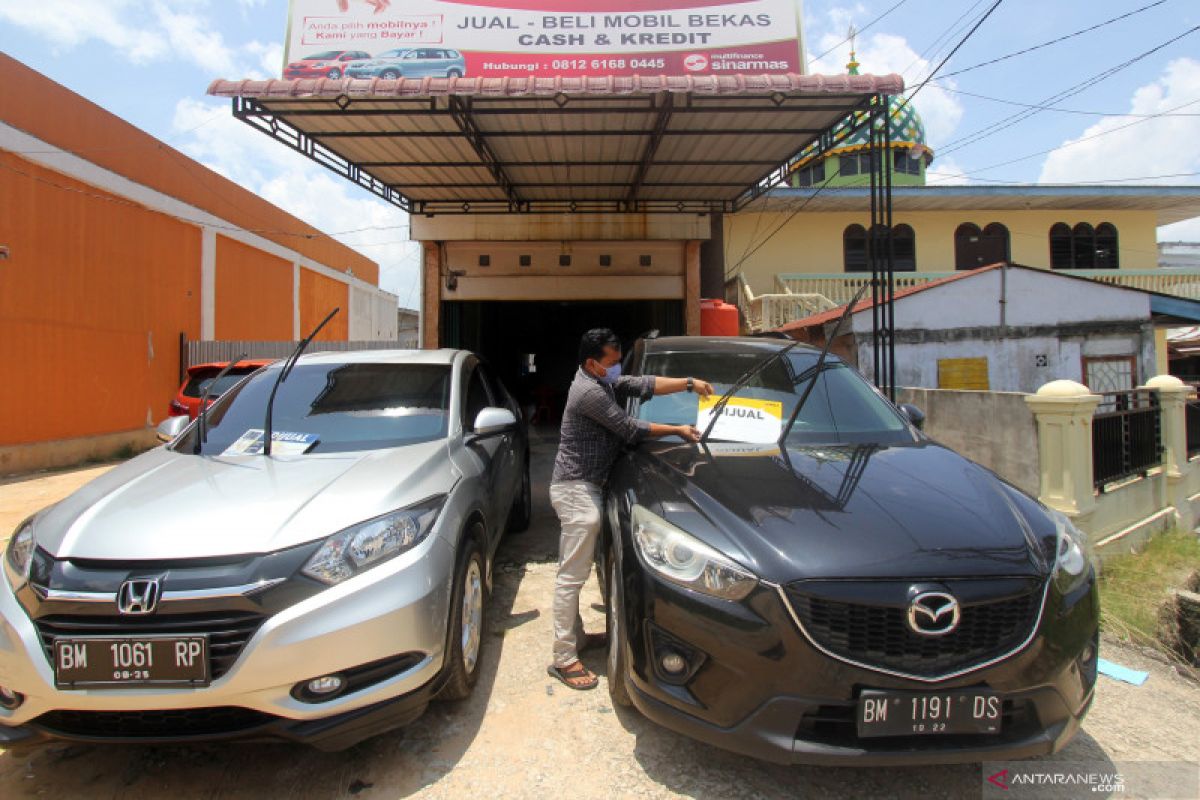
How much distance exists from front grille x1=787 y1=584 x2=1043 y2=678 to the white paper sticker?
92.5 inches

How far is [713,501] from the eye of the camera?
2404 mm

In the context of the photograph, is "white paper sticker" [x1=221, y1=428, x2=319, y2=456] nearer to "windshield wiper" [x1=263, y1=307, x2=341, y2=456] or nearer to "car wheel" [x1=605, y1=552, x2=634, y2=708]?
"windshield wiper" [x1=263, y1=307, x2=341, y2=456]

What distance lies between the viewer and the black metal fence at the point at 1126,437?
5355 mm

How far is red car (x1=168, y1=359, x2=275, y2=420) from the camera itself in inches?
306

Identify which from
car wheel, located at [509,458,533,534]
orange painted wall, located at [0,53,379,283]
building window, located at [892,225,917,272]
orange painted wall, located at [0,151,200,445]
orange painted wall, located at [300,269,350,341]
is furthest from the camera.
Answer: orange painted wall, located at [300,269,350,341]

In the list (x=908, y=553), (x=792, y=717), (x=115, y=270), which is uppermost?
(x=115, y=270)

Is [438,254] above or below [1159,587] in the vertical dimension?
above

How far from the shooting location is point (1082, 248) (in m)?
17.8

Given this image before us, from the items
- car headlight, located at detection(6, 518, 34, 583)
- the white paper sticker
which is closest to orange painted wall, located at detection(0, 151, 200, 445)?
the white paper sticker

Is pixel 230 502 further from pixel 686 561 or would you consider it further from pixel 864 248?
pixel 864 248

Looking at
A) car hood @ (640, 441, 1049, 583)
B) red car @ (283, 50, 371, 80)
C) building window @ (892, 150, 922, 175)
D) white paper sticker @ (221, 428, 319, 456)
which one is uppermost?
building window @ (892, 150, 922, 175)

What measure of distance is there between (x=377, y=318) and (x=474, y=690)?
86.2 ft

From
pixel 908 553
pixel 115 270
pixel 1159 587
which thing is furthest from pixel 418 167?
pixel 1159 587

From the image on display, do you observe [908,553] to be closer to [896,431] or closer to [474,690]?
[896,431]
